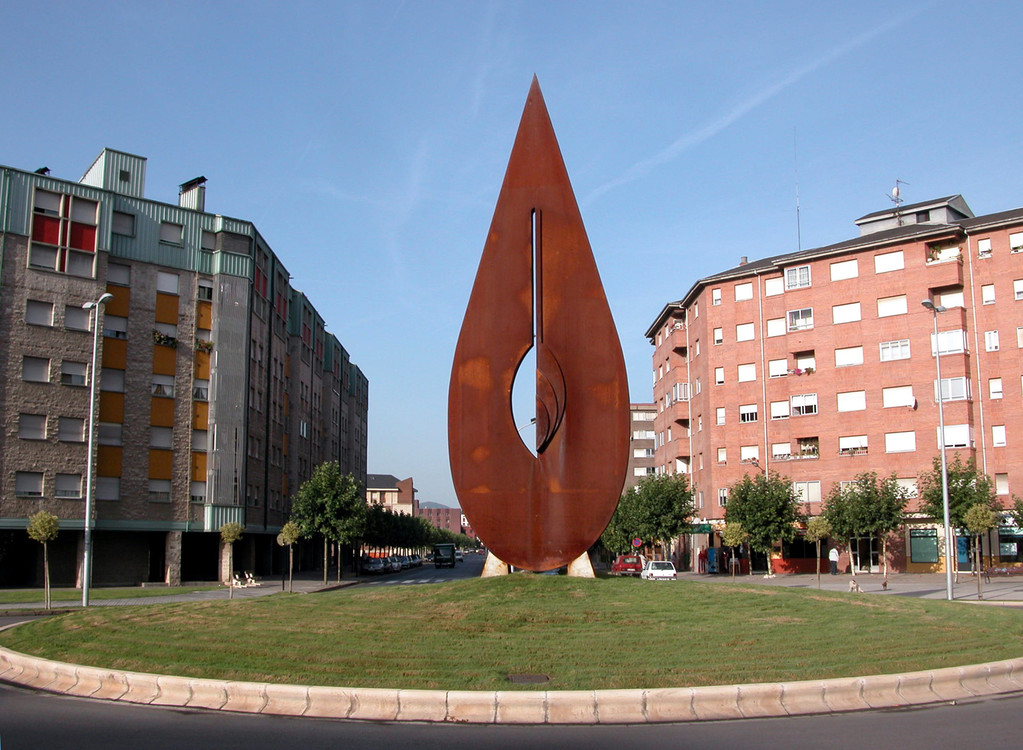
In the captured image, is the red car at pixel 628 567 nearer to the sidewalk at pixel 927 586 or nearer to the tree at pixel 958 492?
the sidewalk at pixel 927 586

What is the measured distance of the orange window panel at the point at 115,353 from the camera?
152 feet

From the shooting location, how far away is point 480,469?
18.1m

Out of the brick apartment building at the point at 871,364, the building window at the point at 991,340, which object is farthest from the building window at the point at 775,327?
the building window at the point at 991,340

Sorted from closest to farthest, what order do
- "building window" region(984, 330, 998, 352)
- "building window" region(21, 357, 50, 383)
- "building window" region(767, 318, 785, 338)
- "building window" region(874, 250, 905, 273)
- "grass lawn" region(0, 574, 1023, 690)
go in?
1. "grass lawn" region(0, 574, 1023, 690)
2. "building window" region(21, 357, 50, 383)
3. "building window" region(984, 330, 998, 352)
4. "building window" region(874, 250, 905, 273)
5. "building window" region(767, 318, 785, 338)

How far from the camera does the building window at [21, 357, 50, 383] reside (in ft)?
143

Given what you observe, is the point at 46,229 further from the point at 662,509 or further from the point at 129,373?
the point at 662,509

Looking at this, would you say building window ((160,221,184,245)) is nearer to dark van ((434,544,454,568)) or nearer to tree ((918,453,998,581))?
tree ((918,453,998,581))

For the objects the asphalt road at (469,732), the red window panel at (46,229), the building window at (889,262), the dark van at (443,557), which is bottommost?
the dark van at (443,557)

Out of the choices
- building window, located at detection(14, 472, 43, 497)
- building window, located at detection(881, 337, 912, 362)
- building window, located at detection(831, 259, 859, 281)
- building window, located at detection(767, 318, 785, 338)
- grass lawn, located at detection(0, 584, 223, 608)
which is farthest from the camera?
building window, located at detection(767, 318, 785, 338)

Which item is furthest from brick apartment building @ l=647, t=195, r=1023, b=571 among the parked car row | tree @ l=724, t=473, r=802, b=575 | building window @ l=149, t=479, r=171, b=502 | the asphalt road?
the asphalt road

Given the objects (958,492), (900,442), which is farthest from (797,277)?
(958,492)

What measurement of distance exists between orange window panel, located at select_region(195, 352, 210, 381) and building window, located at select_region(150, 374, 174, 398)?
5.15ft

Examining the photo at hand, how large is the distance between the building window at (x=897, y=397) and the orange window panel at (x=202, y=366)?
40.0 m

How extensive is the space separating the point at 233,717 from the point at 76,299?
39861 mm
